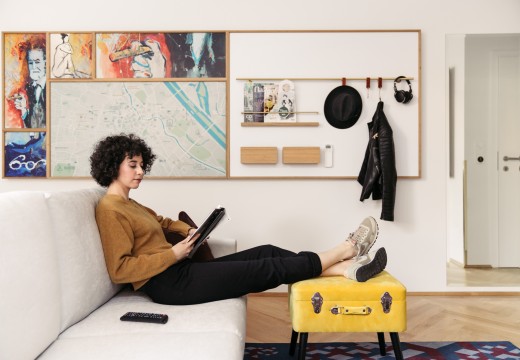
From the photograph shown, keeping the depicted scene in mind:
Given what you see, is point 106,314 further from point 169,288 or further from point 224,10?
point 224,10

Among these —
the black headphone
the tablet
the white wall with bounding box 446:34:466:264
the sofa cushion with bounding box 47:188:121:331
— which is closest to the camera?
the sofa cushion with bounding box 47:188:121:331

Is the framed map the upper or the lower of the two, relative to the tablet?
upper

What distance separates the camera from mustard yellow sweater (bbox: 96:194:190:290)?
2.19m

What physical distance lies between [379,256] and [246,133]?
169 centimetres

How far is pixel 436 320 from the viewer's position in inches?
127

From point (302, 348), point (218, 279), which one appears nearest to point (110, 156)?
point (218, 279)

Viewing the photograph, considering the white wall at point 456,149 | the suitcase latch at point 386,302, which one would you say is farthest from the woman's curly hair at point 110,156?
the white wall at point 456,149

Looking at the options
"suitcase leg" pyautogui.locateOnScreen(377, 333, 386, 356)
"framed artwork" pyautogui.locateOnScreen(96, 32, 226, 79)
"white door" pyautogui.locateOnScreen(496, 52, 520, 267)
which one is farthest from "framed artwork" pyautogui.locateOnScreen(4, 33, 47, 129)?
"white door" pyautogui.locateOnScreen(496, 52, 520, 267)

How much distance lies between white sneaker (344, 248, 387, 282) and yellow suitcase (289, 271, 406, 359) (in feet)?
0.23

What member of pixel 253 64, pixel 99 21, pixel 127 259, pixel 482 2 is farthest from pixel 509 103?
pixel 127 259

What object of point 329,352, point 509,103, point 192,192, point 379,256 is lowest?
point 329,352

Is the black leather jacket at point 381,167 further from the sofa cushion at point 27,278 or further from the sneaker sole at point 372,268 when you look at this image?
the sofa cushion at point 27,278

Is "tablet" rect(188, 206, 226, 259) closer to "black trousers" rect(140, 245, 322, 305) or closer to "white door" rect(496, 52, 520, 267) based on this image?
"black trousers" rect(140, 245, 322, 305)

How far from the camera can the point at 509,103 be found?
480 cm
